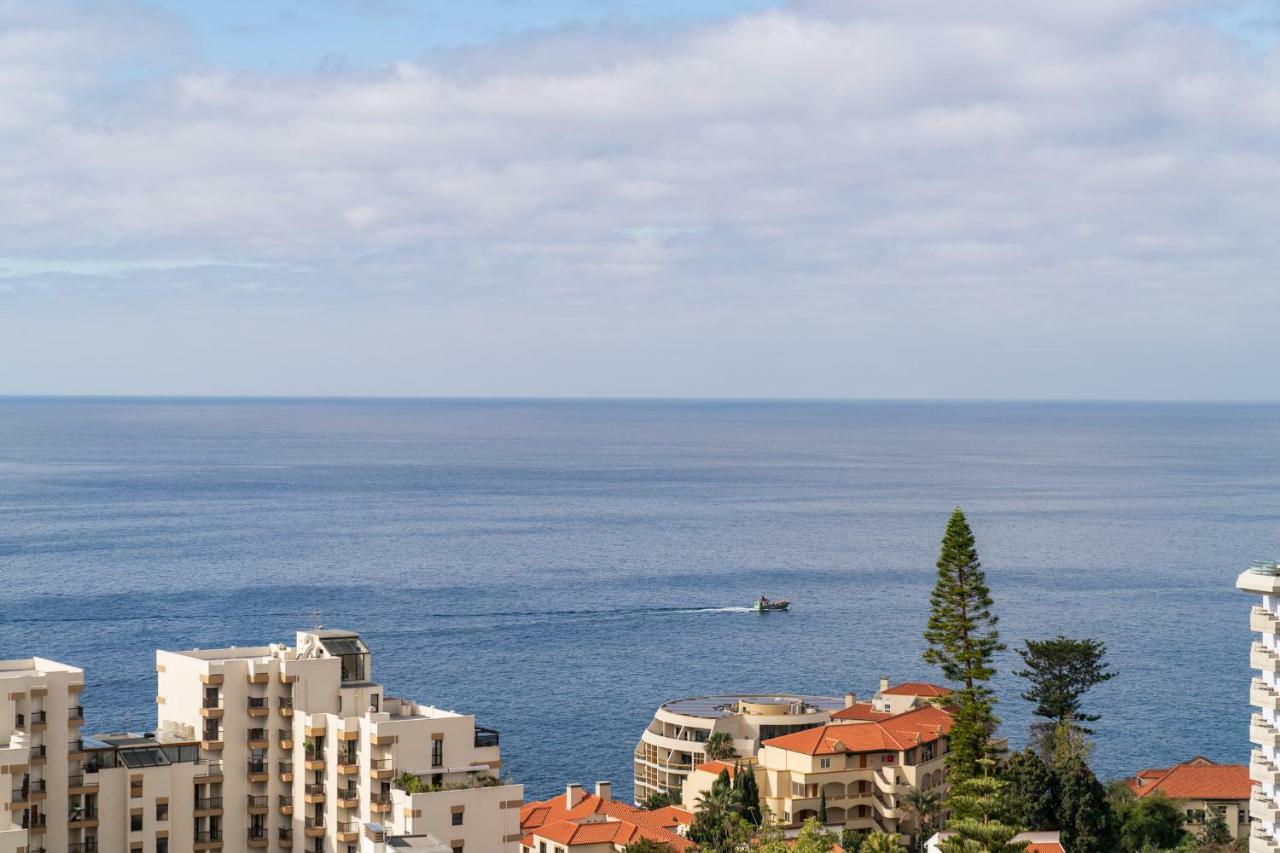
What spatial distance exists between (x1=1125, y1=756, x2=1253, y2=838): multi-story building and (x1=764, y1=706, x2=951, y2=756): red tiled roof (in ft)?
29.5

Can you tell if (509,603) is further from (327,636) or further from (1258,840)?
(1258,840)

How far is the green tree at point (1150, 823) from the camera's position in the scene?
6109 cm

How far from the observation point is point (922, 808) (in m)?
63.2

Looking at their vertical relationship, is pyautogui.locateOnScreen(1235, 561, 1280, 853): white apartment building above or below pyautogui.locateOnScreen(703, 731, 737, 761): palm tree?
above

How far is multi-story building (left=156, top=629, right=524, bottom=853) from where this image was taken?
39500 mm

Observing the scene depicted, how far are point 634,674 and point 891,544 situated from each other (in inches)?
2737

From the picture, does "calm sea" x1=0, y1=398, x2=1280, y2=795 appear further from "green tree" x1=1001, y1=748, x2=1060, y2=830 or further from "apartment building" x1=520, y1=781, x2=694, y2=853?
"green tree" x1=1001, y1=748, x2=1060, y2=830

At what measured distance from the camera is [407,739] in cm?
4069

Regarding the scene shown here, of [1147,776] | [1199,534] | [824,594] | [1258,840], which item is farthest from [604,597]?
[1258,840]

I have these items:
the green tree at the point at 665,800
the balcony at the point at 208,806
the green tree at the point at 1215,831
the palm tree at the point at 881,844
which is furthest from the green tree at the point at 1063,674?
the balcony at the point at 208,806

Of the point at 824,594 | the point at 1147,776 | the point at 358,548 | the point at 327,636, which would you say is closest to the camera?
the point at 327,636

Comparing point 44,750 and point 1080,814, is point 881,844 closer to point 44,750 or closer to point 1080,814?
point 1080,814

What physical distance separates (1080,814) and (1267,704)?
32.2 metres

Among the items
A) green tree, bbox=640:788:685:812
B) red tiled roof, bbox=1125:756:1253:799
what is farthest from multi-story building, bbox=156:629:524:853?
red tiled roof, bbox=1125:756:1253:799
